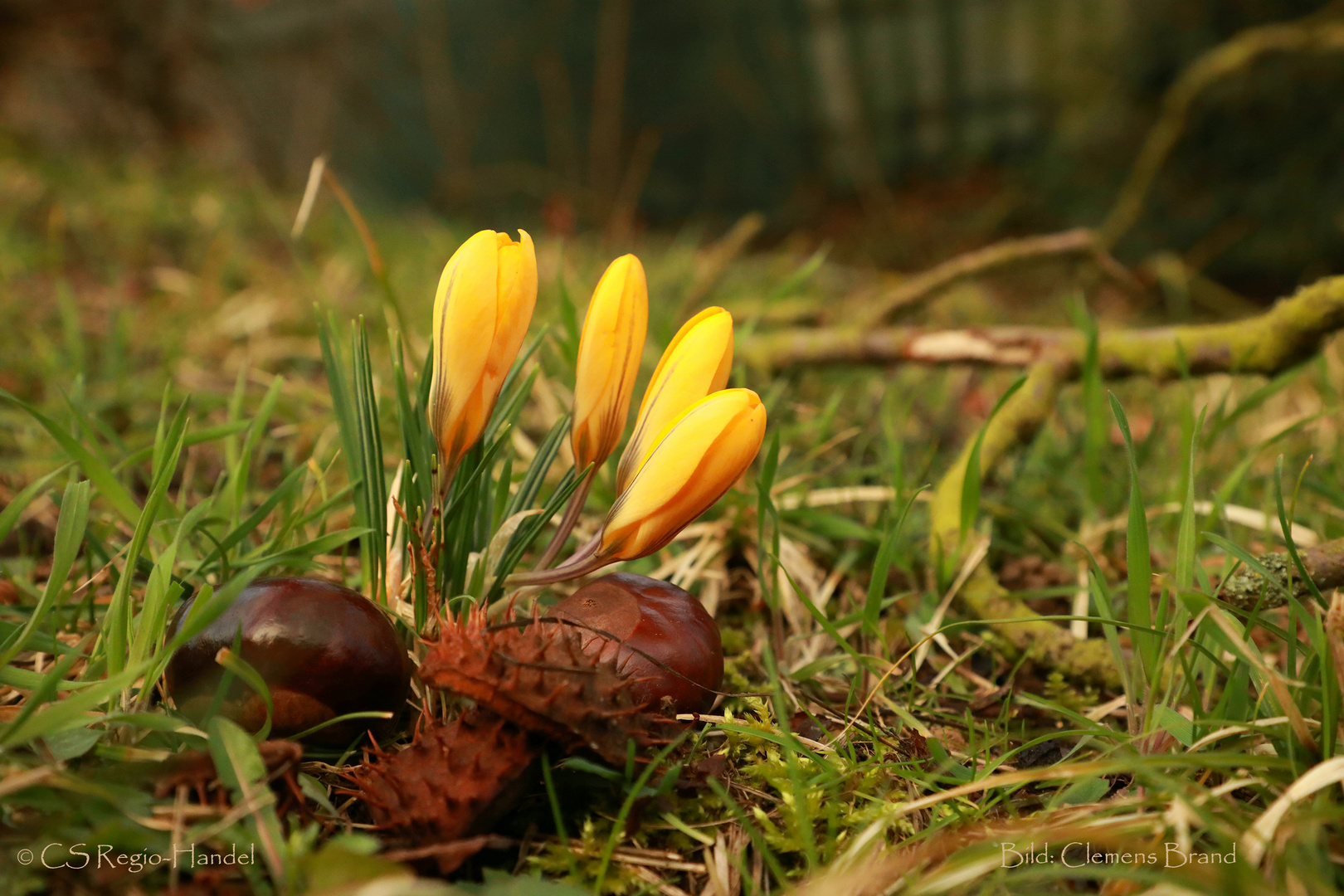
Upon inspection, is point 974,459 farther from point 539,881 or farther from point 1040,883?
point 539,881

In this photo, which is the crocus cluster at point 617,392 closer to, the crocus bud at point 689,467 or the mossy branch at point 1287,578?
the crocus bud at point 689,467

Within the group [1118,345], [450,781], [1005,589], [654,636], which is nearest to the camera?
[450,781]

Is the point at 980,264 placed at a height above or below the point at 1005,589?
above

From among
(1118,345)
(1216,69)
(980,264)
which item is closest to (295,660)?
(1118,345)

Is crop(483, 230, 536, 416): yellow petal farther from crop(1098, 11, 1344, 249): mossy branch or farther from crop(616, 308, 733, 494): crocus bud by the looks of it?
crop(1098, 11, 1344, 249): mossy branch

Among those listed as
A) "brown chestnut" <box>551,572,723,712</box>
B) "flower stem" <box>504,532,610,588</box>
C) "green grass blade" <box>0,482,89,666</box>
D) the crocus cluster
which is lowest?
"brown chestnut" <box>551,572,723,712</box>

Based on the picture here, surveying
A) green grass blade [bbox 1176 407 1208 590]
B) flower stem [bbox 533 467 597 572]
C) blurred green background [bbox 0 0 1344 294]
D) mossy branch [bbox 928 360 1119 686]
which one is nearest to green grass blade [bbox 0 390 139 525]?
flower stem [bbox 533 467 597 572]

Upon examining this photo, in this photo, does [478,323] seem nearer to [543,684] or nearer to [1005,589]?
[543,684]
